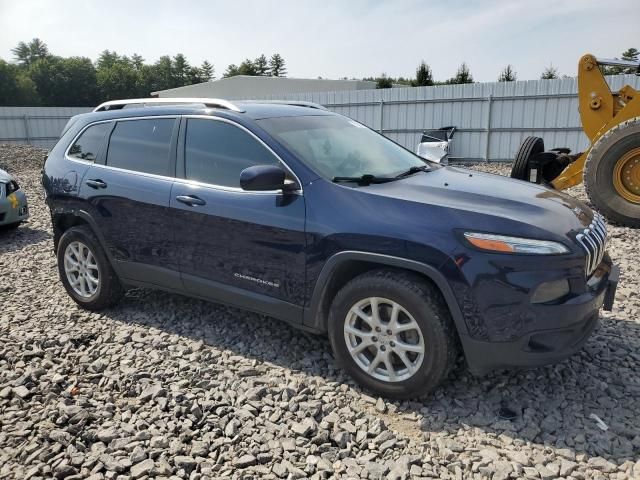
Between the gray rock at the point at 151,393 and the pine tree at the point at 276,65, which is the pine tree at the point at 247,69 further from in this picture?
the gray rock at the point at 151,393

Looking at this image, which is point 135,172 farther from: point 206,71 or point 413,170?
point 206,71

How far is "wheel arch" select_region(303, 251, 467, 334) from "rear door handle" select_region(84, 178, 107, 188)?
2.16m

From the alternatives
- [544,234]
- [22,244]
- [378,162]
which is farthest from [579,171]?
[22,244]

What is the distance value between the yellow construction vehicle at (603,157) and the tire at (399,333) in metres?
5.50

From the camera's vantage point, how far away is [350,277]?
3250 mm

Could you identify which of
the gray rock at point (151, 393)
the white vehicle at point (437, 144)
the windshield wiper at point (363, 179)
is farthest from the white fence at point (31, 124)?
the windshield wiper at point (363, 179)

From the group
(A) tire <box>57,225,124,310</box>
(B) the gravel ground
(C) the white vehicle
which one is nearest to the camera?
(B) the gravel ground

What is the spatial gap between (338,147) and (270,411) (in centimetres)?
190

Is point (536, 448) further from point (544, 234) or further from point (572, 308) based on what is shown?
point (544, 234)

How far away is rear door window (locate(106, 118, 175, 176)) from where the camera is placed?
4.01 m

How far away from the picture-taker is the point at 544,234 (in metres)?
2.77

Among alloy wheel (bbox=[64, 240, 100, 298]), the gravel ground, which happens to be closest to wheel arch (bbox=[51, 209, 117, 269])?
alloy wheel (bbox=[64, 240, 100, 298])

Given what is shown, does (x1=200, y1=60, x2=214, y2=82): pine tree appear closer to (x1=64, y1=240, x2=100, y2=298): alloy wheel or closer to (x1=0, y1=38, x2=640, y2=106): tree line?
(x1=0, y1=38, x2=640, y2=106): tree line

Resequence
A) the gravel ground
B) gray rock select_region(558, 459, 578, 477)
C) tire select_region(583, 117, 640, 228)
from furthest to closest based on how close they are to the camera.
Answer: tire select_region(583, 117, 640, 228) → the gravel ground → gray rock select_region(558, 459, 578, 477)
